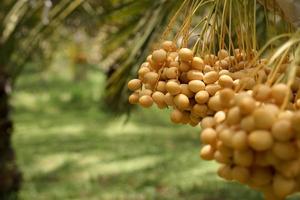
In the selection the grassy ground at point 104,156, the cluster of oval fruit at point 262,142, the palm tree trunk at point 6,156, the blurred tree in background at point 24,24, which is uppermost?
the cluster of oval fruit at point 262,142

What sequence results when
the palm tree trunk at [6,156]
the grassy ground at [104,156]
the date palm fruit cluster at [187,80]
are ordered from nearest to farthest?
the date palm fruit cluster at [187,80] < the palm tree trunk at [6,156] < the grassy ground at [104,156]

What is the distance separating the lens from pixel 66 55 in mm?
9008

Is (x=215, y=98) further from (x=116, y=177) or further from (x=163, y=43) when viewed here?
(x=116, y=177)

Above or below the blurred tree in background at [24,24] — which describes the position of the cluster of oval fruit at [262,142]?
above

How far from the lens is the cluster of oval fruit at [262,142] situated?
54 centimetres

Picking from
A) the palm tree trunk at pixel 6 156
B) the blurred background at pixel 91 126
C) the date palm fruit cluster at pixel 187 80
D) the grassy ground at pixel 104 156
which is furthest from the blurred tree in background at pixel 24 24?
the grassy ground at pixel 104 156

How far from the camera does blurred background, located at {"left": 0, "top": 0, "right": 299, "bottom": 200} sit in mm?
2176

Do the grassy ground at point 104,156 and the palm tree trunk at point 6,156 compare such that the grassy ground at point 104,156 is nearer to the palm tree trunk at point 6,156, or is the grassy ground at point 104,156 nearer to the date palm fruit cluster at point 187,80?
the palm tree trunk at point 6,156

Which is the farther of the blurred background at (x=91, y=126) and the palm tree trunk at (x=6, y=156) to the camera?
the palm tree trunk at (x=6, y=156)

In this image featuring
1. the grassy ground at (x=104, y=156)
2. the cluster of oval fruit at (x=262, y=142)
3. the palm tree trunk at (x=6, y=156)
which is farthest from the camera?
the grassy ground at (x=104, y=156)

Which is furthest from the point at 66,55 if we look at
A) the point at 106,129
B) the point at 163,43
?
the point at 163,43

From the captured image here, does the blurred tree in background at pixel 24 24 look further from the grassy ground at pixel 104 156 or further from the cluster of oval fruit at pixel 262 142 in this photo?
the grassy ground at pixel 104 156

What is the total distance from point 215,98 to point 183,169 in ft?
14.2

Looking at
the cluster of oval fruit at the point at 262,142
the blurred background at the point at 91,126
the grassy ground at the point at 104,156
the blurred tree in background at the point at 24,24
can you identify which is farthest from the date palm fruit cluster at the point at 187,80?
the grassy ground at the point at 104,156
